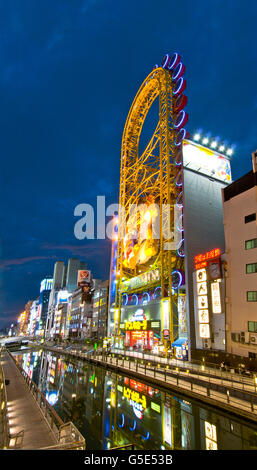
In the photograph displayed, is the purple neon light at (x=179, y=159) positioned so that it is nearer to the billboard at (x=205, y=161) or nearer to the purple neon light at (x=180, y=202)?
the billboard at (x=205, y=161)

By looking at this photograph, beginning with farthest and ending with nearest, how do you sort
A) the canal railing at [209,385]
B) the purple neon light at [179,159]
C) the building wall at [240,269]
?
the purple neon light at [179,159]
the building wall at [240,269]
the canal railing at [209,385]

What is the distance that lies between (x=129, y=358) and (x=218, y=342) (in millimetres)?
16032

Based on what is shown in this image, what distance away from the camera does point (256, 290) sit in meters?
32.5

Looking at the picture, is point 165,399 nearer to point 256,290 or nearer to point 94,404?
point 94,404

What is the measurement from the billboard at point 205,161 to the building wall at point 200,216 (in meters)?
1.49

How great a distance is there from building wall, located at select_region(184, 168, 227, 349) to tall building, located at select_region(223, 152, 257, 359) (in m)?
11.7

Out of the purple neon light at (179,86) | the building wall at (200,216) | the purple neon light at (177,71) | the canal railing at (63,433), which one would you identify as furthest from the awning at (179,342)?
the purple neon light at (177,71)

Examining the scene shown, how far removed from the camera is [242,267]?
115 feet

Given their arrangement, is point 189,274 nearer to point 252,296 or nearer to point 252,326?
point 252,296

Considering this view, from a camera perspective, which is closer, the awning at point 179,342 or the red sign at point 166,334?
the awning at point 179,342

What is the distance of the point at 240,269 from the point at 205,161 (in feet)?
99.3

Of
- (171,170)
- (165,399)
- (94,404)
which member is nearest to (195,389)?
(165,399)

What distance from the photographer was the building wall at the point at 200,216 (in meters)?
50.1

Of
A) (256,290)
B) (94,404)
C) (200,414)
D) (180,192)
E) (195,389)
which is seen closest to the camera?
(200,414)
